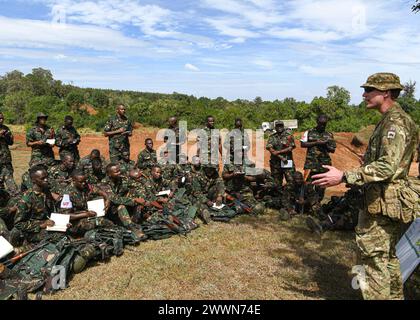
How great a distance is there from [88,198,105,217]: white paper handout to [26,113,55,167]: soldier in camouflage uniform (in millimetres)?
2802

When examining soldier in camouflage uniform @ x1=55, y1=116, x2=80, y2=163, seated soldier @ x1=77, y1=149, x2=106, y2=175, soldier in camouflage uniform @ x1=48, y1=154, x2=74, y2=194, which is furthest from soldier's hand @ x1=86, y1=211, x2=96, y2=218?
soldier in camouflage uniform @ x1=55, y1=116, x2=80, y2=163

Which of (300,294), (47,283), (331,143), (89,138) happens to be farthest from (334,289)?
(89,138)

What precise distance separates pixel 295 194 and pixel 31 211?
555 centimetres

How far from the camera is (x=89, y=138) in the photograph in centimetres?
2291

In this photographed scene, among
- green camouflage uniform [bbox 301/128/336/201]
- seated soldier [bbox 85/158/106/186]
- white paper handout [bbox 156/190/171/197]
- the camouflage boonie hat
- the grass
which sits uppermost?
the camouflage boonie hat

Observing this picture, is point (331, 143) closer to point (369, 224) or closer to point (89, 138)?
point (369, 224)

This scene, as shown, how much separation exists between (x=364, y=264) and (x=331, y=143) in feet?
17.5

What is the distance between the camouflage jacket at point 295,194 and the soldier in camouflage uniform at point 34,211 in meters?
5.05

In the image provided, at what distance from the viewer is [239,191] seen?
9156mm

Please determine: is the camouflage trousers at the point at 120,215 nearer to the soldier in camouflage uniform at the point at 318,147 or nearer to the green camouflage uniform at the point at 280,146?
the green camouflage uniform at the point at 280,146

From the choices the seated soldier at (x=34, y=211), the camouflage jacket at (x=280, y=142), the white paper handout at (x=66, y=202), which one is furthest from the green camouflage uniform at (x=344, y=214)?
the seated soldier at (x=34, y=211)

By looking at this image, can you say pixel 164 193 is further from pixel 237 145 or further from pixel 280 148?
pixel 280 148

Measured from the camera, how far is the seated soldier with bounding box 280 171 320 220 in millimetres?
8359

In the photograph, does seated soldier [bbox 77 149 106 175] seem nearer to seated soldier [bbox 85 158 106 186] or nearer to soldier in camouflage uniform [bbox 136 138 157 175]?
seated soldier [bbox 85 158 106 186]
